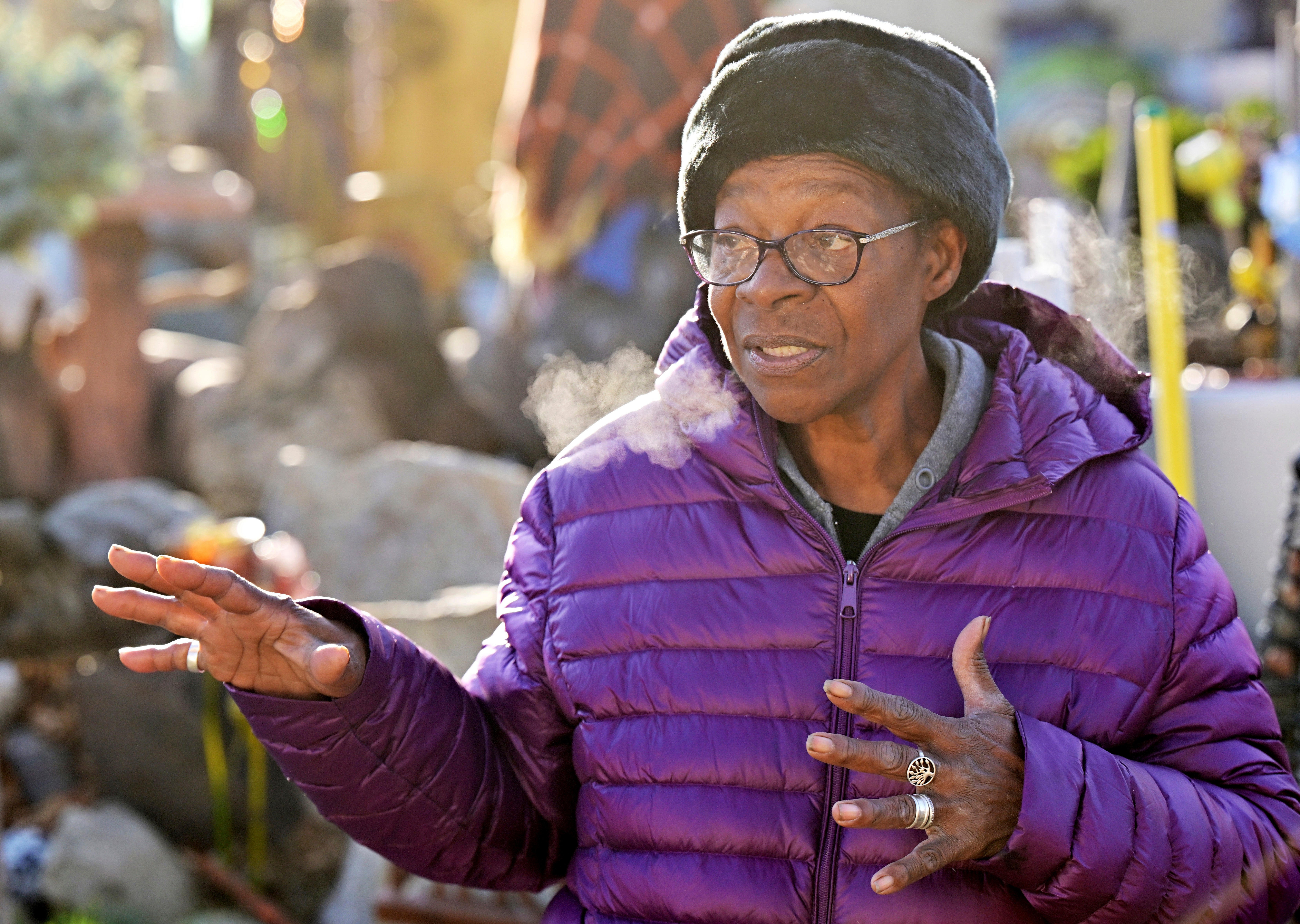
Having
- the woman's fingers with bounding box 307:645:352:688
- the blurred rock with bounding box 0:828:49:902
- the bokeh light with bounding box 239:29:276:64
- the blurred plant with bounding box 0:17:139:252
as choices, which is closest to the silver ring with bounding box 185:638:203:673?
the woman's fingers with bounding box 307:645:352:688

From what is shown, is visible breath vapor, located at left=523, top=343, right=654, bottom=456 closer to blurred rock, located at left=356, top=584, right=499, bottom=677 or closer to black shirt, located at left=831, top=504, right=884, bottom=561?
black shirt, located at left=831, top=504, right=884, bottom=561

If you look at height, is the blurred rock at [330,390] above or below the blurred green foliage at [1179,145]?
below

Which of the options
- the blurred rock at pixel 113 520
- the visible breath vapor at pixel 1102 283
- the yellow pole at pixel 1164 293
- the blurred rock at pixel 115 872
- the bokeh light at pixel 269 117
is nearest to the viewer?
the visible breath vapor at pixel 1102 283

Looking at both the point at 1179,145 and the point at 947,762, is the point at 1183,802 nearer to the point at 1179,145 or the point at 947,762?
the point at 947,762

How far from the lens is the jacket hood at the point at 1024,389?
1608 mm

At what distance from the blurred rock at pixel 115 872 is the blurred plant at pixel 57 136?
3108 millimetres

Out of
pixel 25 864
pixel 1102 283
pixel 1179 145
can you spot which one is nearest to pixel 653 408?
pixel 1102 283

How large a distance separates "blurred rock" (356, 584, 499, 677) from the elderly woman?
1718mm

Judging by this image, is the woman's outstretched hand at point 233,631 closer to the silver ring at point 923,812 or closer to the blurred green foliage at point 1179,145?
the silver ring at point 923,812

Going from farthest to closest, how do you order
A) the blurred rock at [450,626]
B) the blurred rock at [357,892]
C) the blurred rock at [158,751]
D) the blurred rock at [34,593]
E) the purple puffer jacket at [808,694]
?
1. the blurred rock at [34,593]
2. the blurred rock at [158,751]
3. the blurred rock at [357,892]
4. the blurred rock at [450,626]
5. the purple puffer jacket at [808,694]

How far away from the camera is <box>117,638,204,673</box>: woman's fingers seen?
1.50 m

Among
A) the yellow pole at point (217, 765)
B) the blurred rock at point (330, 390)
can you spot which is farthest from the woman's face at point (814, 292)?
the blurred rock at point (330, 390)

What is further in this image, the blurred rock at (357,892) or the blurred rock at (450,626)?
the blurred rock at (357,892)

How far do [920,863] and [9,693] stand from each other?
502cm
